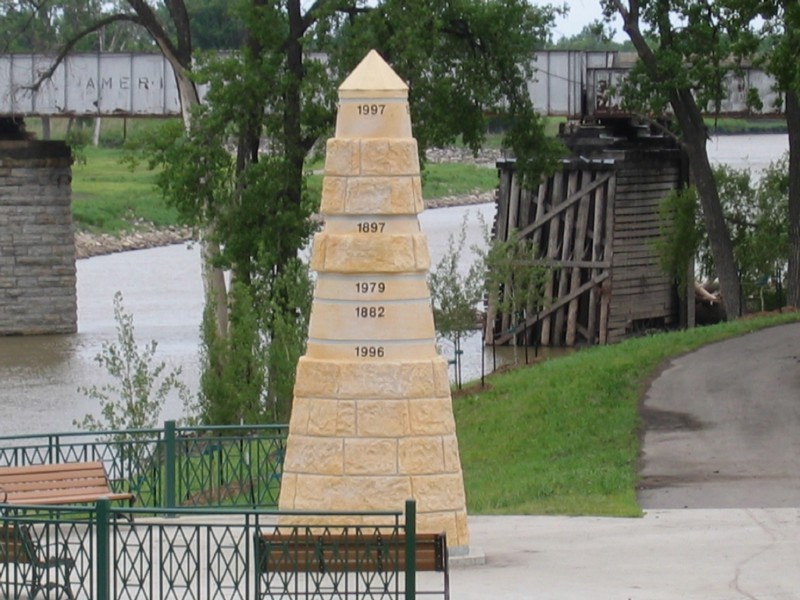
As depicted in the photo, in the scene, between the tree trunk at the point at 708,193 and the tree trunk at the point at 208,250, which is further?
the tree trunk at the point at 708,193

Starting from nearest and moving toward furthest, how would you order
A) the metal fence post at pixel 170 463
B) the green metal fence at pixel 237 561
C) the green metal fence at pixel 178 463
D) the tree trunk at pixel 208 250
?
the green metal fence at pixel 237 561, the metal fence post at pixel 170 463, the green metal fence at pixel 178 463, the tree trunk at pixel 208 250

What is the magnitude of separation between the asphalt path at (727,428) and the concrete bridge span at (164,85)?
1538cm

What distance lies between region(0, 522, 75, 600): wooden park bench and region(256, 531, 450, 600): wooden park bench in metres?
1.31

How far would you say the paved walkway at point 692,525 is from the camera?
1320cm

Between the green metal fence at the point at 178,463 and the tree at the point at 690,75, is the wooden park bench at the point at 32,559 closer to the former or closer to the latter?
the green metal fence at the point at 178,463

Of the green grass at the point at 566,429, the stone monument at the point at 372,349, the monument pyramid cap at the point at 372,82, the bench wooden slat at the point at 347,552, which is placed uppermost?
the monument pyramid cap at the point at 372,82

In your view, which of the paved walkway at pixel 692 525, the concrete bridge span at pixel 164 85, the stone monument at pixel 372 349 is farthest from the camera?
the concrete bridge span at pixel 164 85

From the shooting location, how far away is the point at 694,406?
23.1 m

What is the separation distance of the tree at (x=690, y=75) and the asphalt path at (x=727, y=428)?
5991 millimetres

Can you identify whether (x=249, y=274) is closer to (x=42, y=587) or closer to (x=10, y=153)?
(x=42, y=587)

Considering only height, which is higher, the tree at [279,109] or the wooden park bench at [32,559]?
the tree at [279,109]

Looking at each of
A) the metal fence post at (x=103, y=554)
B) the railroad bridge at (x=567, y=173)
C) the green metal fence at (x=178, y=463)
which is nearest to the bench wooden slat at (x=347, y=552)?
the metal fence post at (x=103, y=554)

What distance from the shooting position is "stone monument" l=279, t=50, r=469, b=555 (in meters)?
13.5

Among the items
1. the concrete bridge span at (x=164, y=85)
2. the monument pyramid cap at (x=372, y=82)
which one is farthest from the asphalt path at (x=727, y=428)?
the concrete bridge span at (x=164, y=85)
